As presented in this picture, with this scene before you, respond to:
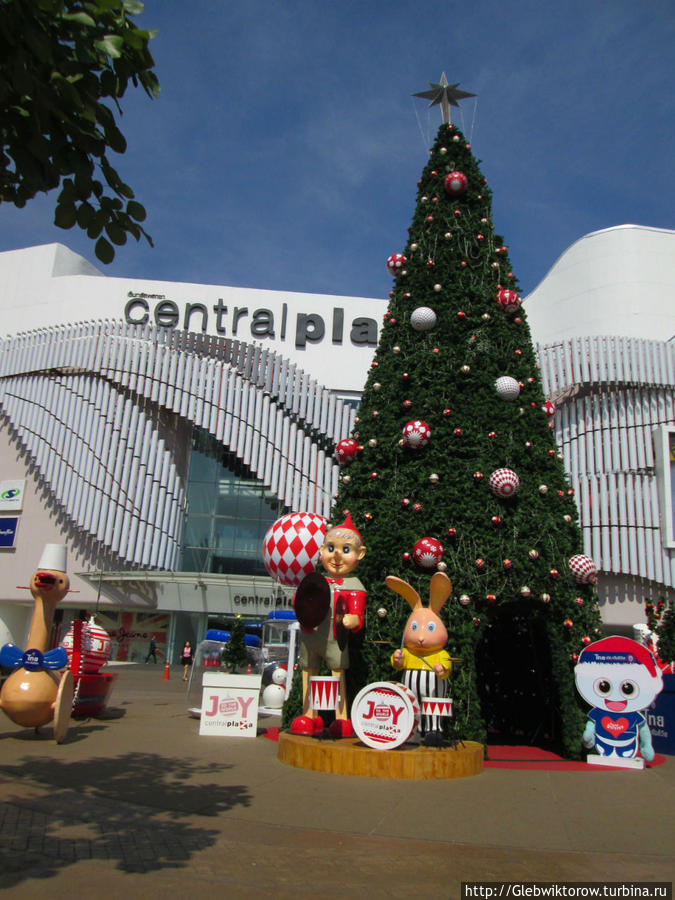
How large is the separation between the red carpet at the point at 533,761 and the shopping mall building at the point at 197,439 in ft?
43.3

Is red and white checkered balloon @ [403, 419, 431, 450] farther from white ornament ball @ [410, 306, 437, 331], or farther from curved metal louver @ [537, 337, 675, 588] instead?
curved metal louver @ [537, 337, 675, 588]

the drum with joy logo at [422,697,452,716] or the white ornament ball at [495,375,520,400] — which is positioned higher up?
the white ornament ball at [495,375,520,400]

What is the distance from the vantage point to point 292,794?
20.8ft

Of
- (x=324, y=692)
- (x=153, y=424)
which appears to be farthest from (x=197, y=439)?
(x=324, y=692)

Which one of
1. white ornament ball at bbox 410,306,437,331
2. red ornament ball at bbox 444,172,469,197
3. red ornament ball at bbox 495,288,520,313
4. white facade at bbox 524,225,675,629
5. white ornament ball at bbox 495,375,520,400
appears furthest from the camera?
white facade at bbox 524,225,675,629

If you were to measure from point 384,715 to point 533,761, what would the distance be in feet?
8.44

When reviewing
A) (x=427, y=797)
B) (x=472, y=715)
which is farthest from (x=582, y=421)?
(x=427, y=797)

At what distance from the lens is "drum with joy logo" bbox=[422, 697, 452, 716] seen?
7.57 meters

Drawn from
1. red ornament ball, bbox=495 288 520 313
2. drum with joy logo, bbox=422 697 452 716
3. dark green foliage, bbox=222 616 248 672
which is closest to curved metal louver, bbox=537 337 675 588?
dark green foliage, bbox=222 616 248 672

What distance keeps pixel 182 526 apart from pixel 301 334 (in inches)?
514

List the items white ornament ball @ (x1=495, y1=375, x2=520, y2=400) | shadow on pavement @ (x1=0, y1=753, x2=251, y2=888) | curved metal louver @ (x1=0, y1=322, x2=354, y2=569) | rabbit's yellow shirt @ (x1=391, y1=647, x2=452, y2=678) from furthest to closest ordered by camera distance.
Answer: curved metal louver @ (x1=0, y1=322, x2=354, y2=569)
white ornament ball @ (x1=495, y1=375, x2=520, y2=400)
rabbit's yellow shirt @ (x1=391, y1=647, x2=452, y2=678)
shadow on pavement @ (x1=0, y1=753, x2=251, y2=888)

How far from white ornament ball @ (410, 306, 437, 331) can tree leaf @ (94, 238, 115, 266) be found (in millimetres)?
6316

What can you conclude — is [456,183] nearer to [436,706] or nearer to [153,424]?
[436,706]

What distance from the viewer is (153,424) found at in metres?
27.8
